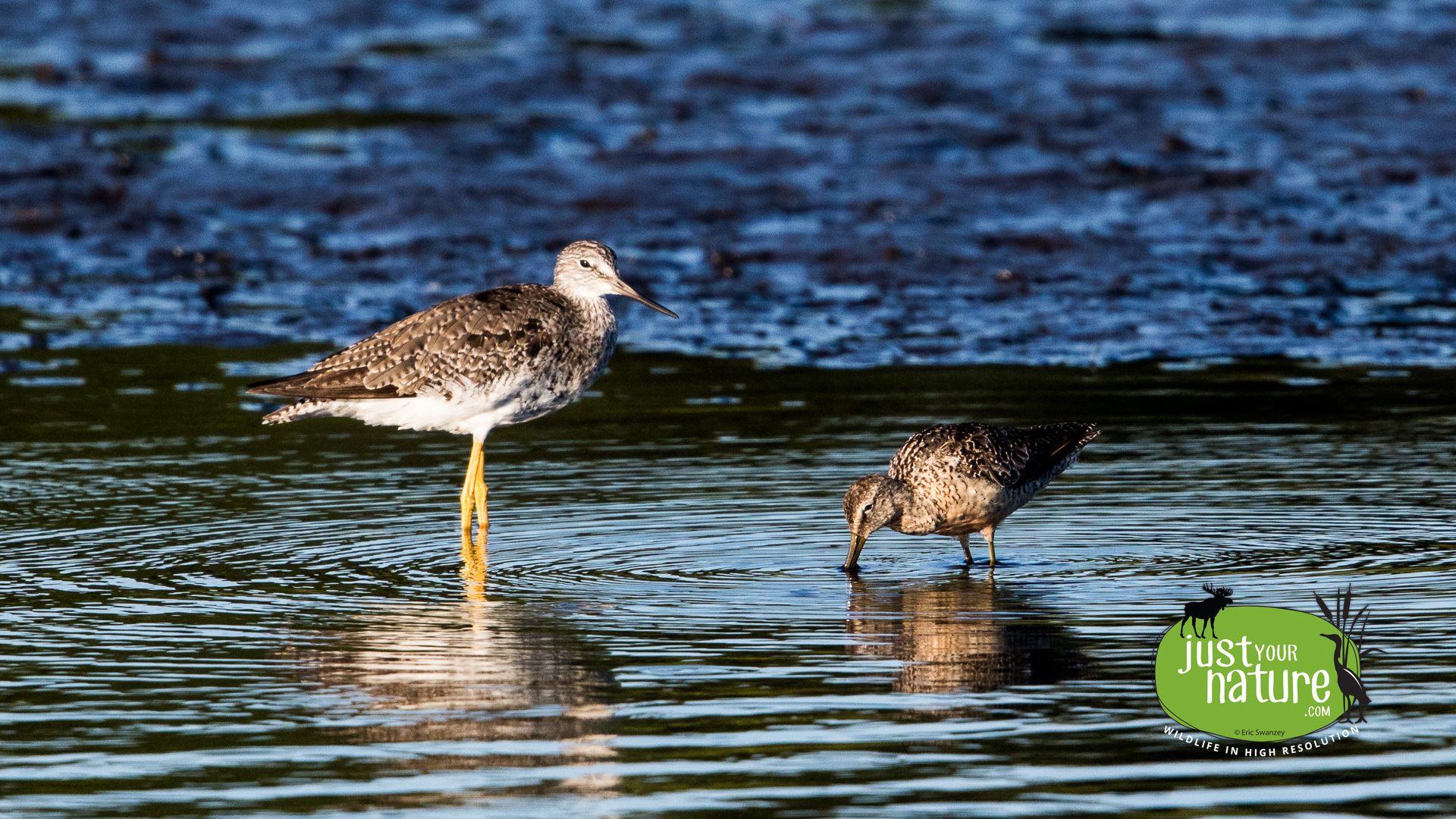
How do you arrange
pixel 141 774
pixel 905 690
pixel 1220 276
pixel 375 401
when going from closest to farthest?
1. pixel 141 774
2. pixel 905 690
3. pixel 375 401
4. pixel 1220 276

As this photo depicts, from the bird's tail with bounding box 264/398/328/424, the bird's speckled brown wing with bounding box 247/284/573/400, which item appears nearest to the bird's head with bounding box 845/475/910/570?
the bird's speckled brown wing with bounding box 247/284/573/400

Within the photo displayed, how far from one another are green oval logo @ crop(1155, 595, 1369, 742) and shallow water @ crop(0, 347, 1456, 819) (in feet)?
0.47

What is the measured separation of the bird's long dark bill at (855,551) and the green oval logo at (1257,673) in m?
1.81

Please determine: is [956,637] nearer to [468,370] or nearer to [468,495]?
[468,495]

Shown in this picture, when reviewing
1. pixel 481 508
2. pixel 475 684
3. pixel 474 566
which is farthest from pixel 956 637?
pixel 481 508

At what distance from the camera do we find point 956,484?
9.34 m

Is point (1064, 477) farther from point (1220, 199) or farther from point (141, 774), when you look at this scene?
point (1220, 199)

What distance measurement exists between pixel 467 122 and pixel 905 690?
629 inches

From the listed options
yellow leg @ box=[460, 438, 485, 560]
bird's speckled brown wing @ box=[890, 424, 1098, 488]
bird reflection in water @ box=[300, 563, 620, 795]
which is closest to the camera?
bird reflection in water @ box=[300, 563, 620, 795]

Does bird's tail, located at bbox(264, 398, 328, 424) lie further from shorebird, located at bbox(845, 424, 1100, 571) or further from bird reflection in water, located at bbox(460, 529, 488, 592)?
shorebird, located at bbox(845, 424, 1100, 571)

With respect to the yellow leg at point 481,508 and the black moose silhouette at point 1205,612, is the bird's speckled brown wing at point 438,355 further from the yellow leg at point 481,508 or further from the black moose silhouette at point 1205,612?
the black moose silhouette at point 1205,612

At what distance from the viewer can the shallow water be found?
20.2ft

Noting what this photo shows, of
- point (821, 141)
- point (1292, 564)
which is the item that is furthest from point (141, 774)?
point (821, 141)

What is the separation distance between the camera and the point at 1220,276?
16062 millimetres
